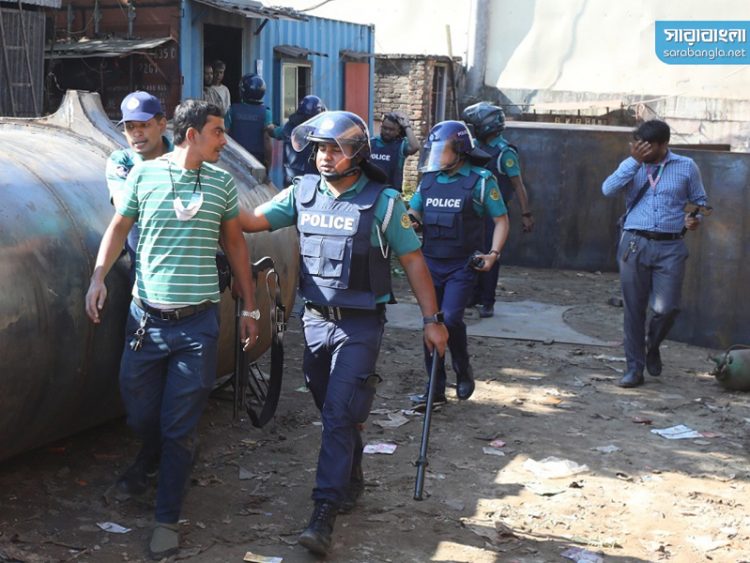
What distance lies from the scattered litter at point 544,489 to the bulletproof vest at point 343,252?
1.54 metres

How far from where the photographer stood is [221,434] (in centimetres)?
641

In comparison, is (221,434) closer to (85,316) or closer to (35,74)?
(85,316)

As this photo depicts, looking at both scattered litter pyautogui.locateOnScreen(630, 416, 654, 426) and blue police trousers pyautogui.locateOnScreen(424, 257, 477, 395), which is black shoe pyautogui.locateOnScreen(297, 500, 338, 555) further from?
scattered litter pyautogui.locateOnScreen(630, 416, 654, 426)

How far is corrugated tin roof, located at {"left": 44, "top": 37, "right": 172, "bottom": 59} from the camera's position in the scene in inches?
524

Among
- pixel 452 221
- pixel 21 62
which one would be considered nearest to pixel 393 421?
pixel 452 221

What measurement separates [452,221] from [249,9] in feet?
27.3

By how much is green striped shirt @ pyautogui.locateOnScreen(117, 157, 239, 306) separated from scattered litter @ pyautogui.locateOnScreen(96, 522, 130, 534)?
3.69ft

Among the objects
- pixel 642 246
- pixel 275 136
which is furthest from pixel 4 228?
pixel 275 136

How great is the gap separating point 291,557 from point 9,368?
1.51 m

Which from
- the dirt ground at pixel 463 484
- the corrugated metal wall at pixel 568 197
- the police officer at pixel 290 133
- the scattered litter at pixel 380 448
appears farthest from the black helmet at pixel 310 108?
the scattered litter at pixel 380 448

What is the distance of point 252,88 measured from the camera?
11789 millimetres

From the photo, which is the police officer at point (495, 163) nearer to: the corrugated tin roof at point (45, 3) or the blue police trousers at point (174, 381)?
the blue police trousers at point (174, 381)

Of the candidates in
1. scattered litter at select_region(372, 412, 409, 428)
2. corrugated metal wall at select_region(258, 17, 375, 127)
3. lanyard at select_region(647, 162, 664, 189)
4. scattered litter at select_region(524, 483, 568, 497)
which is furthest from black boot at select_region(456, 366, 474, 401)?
corrugated metal wall at select_region(258, 17, 375, 127)

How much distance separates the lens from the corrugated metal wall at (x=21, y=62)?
1259 cm
